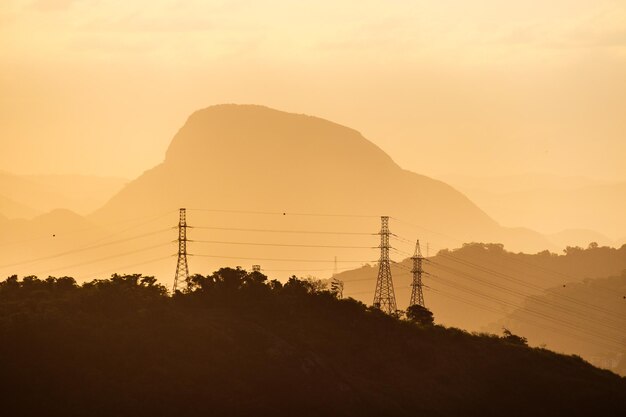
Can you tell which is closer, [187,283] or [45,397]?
[45,397]

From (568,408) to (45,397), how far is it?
7822 cm

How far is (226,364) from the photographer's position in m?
174

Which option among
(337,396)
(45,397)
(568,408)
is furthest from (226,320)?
(568,408)

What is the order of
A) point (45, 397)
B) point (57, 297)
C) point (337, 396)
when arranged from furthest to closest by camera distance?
point (57, 297)
point (337, 396)
point (45, 397)

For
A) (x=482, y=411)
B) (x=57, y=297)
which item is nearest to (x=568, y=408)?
(x=482, y=411)

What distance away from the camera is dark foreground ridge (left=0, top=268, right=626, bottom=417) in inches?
6412

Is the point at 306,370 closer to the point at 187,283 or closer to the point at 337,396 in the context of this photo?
the point at 337,396

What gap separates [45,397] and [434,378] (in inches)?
2361

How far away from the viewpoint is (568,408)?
189 metres

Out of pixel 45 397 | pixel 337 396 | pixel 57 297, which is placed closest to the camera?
pixel 45 397

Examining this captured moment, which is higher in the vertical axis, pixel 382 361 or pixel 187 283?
pixel 187 283

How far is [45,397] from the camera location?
158m

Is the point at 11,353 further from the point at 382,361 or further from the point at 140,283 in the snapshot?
the point at 382,361

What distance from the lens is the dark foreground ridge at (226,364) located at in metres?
163
